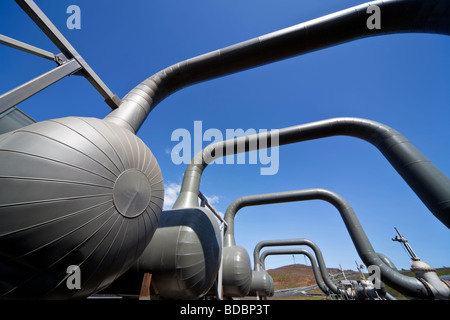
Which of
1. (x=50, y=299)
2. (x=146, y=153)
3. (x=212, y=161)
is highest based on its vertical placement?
(x=212, y=161)

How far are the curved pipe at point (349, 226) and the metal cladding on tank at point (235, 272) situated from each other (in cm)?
241

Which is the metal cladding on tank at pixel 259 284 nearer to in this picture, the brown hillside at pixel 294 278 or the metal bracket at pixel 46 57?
the metal bracket at pixel 46 57

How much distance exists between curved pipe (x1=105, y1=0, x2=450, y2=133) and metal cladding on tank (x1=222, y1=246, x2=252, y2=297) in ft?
25.3

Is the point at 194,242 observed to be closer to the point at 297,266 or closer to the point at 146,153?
the point at 146,153

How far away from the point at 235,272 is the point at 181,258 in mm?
5464

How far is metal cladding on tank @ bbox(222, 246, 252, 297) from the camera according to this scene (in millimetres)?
8445

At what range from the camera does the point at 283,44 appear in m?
5.00

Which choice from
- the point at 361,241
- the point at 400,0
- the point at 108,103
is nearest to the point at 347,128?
the point at 400,0

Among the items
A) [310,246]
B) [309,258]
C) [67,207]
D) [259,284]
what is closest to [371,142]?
[67,207]

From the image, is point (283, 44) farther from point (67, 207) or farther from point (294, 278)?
point (294, 278)

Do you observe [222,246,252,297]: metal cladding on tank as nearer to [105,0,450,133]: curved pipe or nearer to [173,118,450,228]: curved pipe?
[173,118,450,228]: curved pipe

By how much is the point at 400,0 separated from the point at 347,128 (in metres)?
3.96

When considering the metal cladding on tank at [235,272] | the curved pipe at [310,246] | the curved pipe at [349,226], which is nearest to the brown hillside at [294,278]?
the curved pipe at [310,246]
